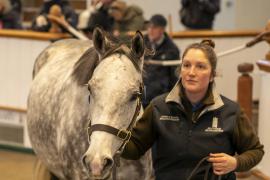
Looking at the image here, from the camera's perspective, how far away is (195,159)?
2.78 metres

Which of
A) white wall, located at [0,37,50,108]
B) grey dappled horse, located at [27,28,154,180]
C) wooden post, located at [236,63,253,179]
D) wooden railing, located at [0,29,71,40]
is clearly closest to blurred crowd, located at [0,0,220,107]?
wooden railing, located at [0,29,71,40]

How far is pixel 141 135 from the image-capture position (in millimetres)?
2902

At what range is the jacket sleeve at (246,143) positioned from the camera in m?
2.75

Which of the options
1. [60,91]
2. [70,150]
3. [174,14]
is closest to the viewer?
[70,150]

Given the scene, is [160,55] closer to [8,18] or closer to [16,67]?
[16,67]

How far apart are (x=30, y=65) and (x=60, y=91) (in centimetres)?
329

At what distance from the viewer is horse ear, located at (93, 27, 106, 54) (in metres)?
2.96

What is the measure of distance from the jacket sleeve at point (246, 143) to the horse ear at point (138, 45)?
58cm

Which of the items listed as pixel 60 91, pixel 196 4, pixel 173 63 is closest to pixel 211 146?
pixel 60 91

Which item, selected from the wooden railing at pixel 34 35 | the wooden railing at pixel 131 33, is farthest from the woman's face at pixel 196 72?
the wooden railing at pixel 34 35

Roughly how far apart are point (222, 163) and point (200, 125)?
22cm

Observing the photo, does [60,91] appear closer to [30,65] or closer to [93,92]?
[93,92]

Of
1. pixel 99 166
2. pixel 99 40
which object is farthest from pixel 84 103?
pixel 99 166

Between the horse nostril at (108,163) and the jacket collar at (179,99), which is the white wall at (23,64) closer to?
the jacket collar at (179,99)
